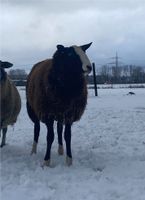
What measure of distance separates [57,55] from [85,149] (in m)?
2.09

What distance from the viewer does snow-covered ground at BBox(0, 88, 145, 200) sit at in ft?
17.8

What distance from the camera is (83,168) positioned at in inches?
267

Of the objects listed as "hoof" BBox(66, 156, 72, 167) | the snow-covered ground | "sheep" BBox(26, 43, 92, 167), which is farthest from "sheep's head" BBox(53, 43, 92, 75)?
the snow-covered ground

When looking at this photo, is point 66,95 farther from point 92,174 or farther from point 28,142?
point 28,142

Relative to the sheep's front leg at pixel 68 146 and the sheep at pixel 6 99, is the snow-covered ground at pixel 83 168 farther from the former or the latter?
the sheep at pixel 6 99

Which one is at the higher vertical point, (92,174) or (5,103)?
(5,103)


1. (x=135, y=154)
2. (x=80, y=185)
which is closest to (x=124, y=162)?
(x=135, y=154)

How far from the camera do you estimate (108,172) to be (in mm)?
6508

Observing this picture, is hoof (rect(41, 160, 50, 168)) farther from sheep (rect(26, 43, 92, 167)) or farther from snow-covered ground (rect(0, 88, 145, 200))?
snow-covered ground (rect(0, 88, 145, 200))

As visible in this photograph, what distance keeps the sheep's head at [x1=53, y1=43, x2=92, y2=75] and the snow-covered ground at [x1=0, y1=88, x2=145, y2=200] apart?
5.17 ft

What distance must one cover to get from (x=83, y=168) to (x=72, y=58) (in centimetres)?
175

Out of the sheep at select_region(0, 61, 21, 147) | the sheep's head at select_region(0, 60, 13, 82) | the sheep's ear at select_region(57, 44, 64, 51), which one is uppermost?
the sheep's ear at select_region(57, 44, 64, 51)

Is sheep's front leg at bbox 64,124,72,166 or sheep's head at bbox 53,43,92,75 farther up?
sheep's head at bbox 53,43,92,75

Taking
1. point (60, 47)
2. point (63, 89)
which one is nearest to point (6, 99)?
point (63, 89)
